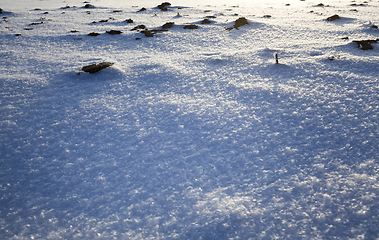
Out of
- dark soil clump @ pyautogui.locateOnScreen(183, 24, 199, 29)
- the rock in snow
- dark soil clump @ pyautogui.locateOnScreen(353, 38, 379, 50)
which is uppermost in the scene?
dark soil clump @ pyautogui.locateOnScreen(183, 24, 199, 29)

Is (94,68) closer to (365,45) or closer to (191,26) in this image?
(191,26)

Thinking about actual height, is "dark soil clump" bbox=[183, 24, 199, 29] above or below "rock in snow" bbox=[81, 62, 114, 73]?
above

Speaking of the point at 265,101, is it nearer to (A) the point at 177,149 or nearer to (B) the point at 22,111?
(A) the point at 177,149

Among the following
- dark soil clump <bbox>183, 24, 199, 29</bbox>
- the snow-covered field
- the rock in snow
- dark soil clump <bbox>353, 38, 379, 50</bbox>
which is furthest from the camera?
dark soil clump <bbox>183, 24, 199, 29</bbox>

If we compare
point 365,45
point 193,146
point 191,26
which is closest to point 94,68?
point 193,146

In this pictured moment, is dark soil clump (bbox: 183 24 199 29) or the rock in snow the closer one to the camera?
the rock in snow

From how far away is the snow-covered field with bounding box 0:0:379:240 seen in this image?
1.53 meters

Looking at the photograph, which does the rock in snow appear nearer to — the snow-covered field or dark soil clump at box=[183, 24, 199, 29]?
the snow-covered field

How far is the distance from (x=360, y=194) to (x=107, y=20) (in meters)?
8.26

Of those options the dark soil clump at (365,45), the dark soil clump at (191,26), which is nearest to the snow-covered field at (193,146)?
the dark soil clump at (365,45)

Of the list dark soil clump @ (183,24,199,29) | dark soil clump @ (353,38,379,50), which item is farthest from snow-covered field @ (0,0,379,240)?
dark soil clump @ (183,24,199,29)

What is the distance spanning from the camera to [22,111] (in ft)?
8.35

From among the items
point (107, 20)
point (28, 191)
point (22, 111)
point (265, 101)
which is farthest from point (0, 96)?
point (107, 20)

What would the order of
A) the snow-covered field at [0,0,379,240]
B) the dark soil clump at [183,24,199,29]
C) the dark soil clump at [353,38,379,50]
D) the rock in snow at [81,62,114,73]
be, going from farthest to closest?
the dark soil clump at [183,24,199,29] → the dark soil clump at [353,38,379,50] → the rock in snow at [81,62,114,73] → the snow-covered field at [0,0,379,240]
